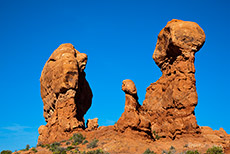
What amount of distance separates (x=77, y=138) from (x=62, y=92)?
9855 millimetres

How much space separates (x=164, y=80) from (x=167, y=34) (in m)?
7.33

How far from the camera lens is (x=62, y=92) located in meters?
57.9

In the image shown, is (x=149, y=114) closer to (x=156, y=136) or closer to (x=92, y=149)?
(x=156, y=136)

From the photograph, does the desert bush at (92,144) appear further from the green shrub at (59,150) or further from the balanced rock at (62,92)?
the balanced rock at (62,92)

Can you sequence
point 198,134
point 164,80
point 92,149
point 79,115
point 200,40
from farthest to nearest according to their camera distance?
point 79,115, point 164,80, point 200,40, point 198,134, point 92,149

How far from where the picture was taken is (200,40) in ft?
180

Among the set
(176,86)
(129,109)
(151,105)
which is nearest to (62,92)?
(129,109)

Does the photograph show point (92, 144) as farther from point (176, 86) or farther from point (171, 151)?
point (176, 86)

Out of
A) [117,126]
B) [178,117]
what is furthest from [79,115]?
[178,117]

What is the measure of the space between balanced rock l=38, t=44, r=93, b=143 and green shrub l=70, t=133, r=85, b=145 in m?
2.45

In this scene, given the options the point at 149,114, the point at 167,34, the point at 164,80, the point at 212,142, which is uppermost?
the point at 167,34

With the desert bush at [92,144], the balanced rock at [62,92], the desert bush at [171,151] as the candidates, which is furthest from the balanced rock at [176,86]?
the balanced rock at [62,92]

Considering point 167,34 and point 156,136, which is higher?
point 167,34

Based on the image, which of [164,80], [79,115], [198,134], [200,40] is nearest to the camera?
[198,134]
